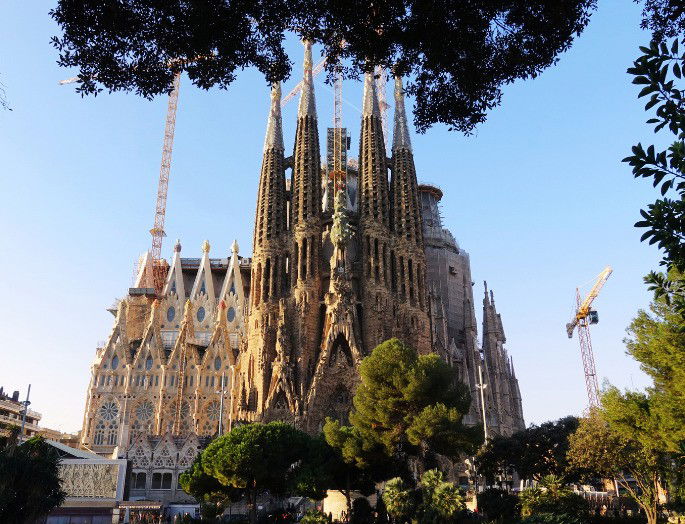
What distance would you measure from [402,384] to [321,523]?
696cm

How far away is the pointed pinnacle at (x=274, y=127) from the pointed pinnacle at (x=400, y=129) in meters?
10.1

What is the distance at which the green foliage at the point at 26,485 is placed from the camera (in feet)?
55.4

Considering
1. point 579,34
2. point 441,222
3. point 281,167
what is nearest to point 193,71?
point 579,34

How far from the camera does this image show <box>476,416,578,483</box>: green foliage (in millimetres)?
30188

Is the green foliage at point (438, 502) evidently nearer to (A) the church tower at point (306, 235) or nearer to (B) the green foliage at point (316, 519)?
(B) the green foliage at point (316, 519)

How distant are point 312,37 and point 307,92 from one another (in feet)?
148

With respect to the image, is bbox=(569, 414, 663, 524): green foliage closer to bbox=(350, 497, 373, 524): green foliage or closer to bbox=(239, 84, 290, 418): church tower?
bbox=(350, 497, 373, 524): green foliage

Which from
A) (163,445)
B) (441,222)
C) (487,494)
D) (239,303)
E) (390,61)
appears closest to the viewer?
(390,61)

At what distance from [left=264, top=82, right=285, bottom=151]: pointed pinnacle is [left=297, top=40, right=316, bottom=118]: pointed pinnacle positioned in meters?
2.00

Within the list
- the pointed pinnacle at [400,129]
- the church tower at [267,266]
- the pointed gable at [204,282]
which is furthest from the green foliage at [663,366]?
the pointed gable at [204,282]

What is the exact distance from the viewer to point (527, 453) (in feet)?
99.6

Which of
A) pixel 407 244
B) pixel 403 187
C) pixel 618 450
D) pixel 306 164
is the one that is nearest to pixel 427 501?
pixel 618 450

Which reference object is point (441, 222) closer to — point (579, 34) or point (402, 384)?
point (402, 384)

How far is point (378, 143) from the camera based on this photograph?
5238 cm
